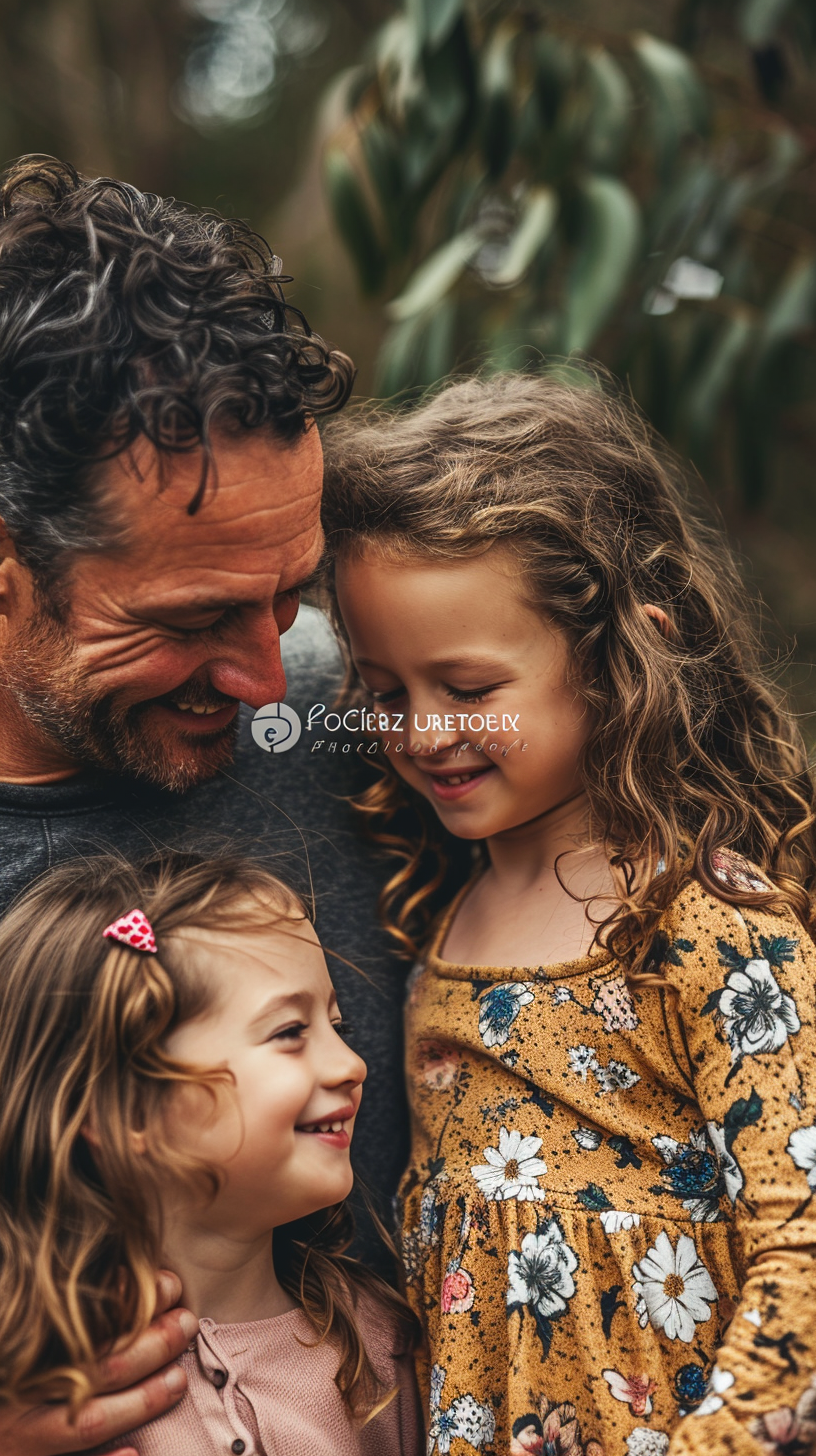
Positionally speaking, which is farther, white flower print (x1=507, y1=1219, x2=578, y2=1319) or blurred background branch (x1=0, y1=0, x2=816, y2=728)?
blurred background branch (x1=0, y1=0, x2=816, y2=728)

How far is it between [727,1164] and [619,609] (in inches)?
23.8

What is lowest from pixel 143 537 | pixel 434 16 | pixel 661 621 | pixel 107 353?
pixel 661 621

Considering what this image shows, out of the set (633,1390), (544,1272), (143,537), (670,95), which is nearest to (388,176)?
(670,95)

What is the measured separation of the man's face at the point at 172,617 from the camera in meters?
1.31

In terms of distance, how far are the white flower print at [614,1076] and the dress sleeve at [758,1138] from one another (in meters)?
0.07

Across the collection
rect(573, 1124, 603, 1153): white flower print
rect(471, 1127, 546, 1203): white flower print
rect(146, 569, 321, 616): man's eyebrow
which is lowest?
rect(471, 1127, 546, 1203): white flower print

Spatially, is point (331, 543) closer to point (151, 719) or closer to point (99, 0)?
point (151, 719)

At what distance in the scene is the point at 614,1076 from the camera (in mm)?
1322

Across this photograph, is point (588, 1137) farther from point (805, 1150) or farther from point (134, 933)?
point (134, 933)

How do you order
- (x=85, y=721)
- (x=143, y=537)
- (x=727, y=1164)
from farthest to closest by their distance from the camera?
(x=85, y=721), (x=143, y=537), (x=727, y=1164)

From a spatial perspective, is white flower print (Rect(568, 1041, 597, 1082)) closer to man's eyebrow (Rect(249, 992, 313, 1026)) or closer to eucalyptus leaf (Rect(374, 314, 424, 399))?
man's eyebrow (Rect(249, 992, 313, 1026))

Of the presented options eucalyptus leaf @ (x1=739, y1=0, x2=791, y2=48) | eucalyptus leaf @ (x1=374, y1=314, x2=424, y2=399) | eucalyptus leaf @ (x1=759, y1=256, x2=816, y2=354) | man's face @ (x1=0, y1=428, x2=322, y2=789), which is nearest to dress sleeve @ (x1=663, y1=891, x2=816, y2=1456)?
man's face @ (x1=0, y1=428, x2=322, y2=789)

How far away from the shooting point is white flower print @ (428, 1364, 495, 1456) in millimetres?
1281

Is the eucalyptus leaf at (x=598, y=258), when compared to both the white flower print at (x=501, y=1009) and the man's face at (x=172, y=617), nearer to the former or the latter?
the man's face at (x=172, y=617)
